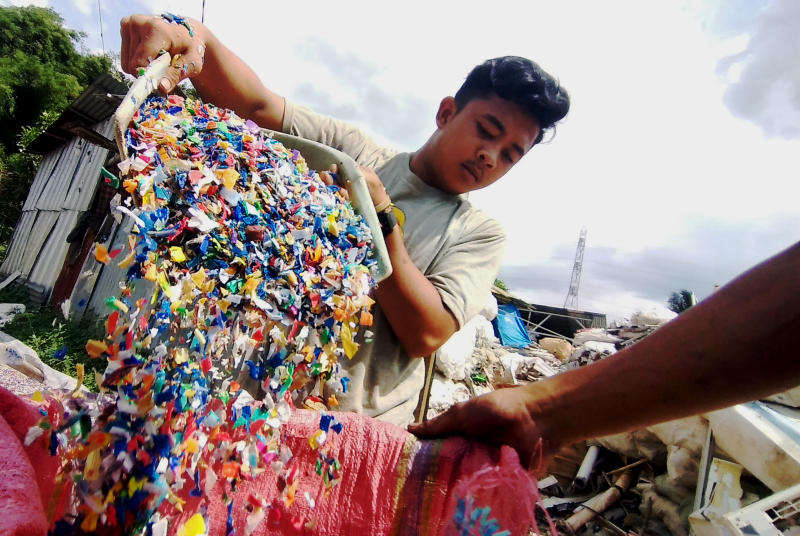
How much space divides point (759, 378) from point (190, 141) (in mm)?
943

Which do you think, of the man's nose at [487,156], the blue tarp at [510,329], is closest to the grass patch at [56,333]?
the man's nose at [487,156]

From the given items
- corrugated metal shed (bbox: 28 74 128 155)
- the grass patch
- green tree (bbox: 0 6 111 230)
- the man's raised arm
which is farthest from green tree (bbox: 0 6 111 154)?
the man's raised arm

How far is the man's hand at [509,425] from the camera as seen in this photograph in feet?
2.14

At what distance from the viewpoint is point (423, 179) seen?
1.37 meters

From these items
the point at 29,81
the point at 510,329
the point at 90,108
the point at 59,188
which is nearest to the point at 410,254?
the point at 510,329

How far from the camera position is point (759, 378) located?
526 mm

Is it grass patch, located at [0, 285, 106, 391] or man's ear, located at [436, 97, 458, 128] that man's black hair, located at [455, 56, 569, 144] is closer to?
man's ear, located at [436, 97, 458, 128]

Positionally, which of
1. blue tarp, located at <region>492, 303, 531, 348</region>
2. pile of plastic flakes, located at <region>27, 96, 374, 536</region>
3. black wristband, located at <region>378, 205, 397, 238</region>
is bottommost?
blue tarp, located at <region>492, 303, 531, 348</region>

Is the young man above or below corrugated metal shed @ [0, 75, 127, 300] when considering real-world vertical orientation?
above

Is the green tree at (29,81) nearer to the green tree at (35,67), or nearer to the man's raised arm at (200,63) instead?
the green tree at (35,67)

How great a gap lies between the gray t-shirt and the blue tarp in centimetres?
849

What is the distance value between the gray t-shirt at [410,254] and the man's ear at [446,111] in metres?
0.19

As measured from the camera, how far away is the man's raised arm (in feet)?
2.93

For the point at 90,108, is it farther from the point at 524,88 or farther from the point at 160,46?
the point at 524,88
